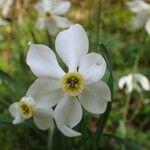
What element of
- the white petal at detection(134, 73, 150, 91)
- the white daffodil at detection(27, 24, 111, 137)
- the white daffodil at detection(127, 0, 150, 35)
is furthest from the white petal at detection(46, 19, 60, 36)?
the white daffodil at detection(27, 24, 111, 137)

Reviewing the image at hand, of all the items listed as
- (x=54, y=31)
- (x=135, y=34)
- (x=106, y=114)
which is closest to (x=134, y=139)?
(x=54, y=31)

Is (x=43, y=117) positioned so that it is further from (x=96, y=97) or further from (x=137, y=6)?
(x=137, y=6)

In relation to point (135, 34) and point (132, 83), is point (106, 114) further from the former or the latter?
point (135, 34)

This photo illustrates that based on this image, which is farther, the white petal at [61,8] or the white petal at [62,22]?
the white petal at [61,8]

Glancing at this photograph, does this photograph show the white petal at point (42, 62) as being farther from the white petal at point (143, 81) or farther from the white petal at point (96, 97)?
the white petal at point (143, 81)

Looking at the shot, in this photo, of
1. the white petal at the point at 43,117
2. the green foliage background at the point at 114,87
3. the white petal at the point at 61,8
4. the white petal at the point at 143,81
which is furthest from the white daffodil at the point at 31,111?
the white petal at the point at 143,81

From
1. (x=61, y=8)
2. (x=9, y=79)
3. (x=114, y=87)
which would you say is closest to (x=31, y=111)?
(x=9, y=79)

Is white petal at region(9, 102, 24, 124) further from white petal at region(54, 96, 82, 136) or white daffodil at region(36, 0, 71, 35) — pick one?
white daffodil at region(36, 0, 71, 35)
